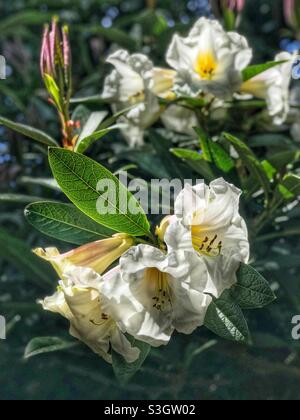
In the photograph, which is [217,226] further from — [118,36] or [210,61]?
[118,36]

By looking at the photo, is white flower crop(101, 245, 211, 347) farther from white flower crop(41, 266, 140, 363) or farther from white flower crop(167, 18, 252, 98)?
white flower crop(167, 18, 252, 98)

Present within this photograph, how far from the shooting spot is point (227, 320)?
3.95 ft

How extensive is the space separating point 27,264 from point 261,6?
53.4 inches

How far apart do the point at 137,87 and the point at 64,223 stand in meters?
0.47

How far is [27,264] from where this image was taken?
1833 millimetres

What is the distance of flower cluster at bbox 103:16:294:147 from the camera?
5.15 feet

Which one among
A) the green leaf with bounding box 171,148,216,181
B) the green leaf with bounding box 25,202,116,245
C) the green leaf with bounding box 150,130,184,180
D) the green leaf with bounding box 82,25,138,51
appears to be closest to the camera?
the green leaf with bounding box 25,202,116,245

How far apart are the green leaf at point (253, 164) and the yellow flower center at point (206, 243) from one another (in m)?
0.28

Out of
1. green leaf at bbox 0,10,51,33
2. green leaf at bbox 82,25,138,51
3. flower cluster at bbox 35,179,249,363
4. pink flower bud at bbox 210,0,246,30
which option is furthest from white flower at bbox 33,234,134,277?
green leaf at bbox 0,10,51,33

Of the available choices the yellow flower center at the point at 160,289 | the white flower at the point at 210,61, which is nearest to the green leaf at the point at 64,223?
the yellow flower center at the point at 160,289

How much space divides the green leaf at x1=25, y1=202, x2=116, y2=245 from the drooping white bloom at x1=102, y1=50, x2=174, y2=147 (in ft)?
1.15

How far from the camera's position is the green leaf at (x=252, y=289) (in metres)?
1.20
